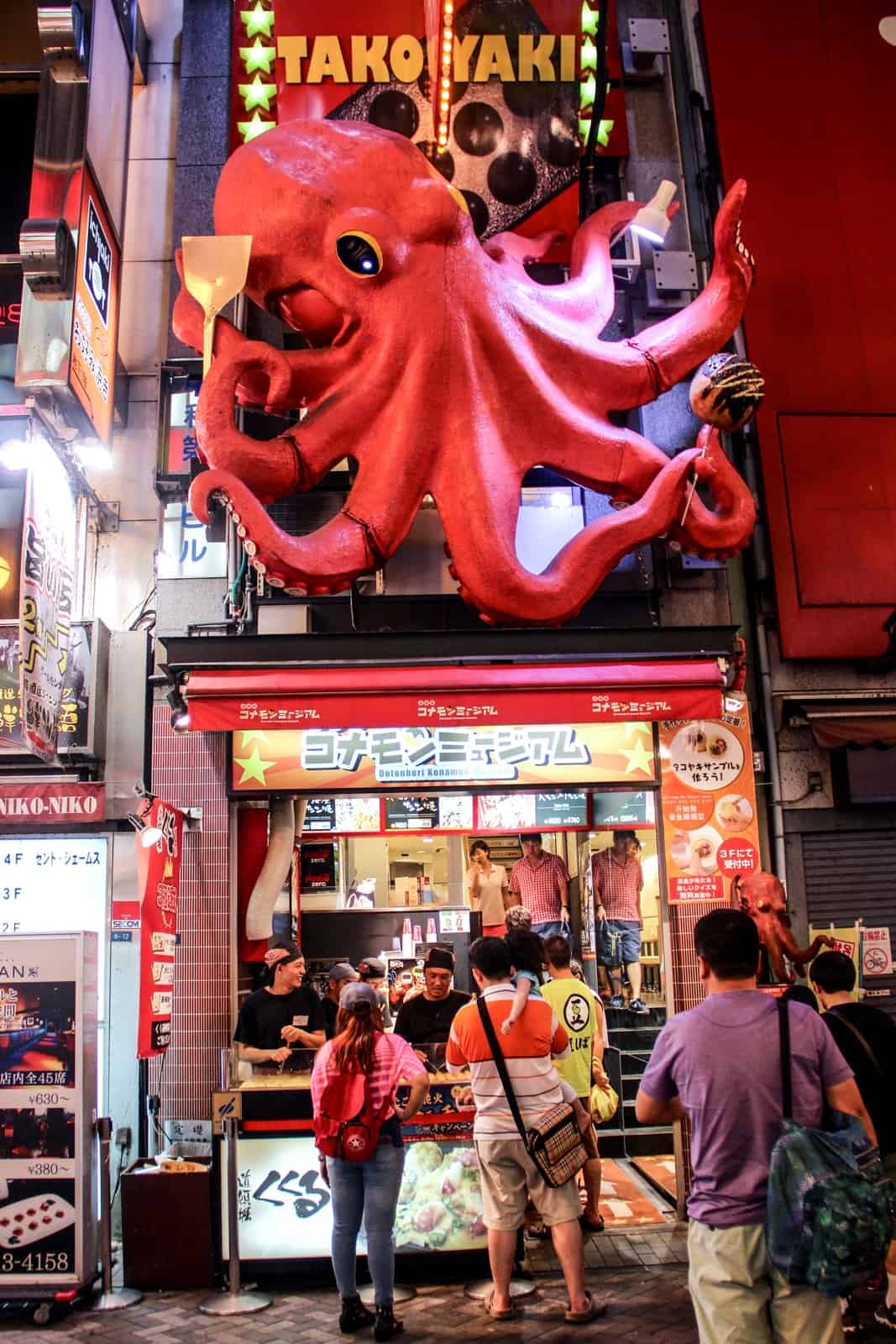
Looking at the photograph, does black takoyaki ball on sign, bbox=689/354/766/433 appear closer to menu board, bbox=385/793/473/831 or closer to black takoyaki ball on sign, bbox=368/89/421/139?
black takoyaki ball on sign, bbox=368/89/421/139

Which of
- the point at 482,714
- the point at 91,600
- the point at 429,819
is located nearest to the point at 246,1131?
the point at 482,714

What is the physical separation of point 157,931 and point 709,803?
4516 millimetres

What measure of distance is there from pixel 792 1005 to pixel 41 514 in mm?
6131

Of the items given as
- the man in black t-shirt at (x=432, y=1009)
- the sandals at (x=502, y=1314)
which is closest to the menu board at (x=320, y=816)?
the man in black t-shirt at (x=432, y=1009)

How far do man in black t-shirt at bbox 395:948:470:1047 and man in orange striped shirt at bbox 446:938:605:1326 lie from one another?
1.44 metres

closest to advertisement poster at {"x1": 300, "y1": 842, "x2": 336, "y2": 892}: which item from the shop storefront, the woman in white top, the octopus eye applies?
the shop storefront

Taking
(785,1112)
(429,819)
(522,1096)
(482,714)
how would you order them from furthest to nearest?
(429,819)
(482,714)
(522,1096)
(785,1112)

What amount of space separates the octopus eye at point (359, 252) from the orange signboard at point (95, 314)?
4.09 m

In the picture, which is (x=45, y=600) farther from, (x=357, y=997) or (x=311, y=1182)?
(x=311, y=1182)

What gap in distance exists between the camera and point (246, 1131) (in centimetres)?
717

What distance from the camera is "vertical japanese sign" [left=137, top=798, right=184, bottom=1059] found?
674cm

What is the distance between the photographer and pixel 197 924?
335 inches

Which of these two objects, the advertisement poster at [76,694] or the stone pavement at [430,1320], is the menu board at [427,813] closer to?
the advertisement poster at [76,694]

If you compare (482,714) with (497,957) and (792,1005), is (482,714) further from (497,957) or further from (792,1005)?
(792,1005)
